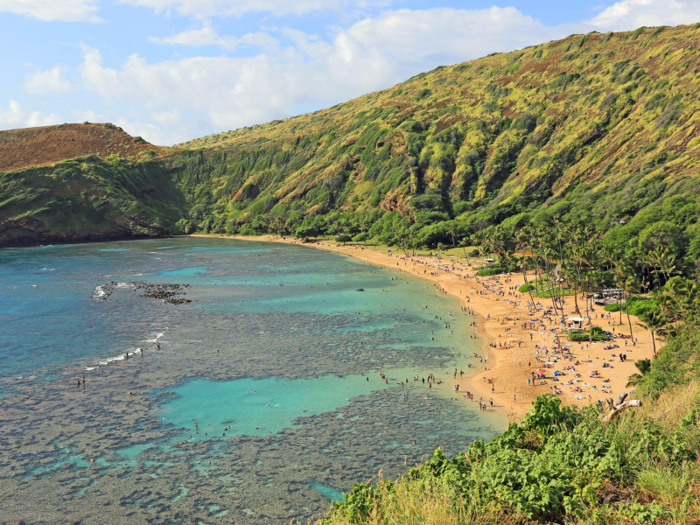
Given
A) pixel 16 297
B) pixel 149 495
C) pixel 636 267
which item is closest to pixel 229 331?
pixel 149 495

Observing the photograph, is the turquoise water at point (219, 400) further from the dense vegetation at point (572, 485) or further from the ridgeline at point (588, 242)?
the dense vegetation at point (572, 485)

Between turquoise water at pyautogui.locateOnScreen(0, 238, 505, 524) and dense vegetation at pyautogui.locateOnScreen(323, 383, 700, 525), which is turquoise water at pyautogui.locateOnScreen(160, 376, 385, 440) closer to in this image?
turquoise water at pyautogui.locateOnScreen(0, 238, 505, 524)

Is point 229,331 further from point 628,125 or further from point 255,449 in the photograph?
point 628,125

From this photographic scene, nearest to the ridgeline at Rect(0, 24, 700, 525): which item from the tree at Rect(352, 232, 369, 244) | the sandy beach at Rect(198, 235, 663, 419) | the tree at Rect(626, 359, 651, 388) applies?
the tree at Rect(626, 359, 651, 388)

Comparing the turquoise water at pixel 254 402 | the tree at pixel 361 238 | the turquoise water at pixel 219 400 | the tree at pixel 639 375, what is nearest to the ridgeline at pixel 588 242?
the tree at pixel 639 375

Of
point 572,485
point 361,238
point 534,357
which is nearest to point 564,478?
point 572,485

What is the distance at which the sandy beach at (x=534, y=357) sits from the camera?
50188 millimetres

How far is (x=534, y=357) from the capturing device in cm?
6103

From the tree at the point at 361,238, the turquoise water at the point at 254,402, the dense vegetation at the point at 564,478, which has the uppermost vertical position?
the tree at the point at 361,238

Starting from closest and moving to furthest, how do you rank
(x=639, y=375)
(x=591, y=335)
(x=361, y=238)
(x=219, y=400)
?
1. (x=639, y=375)
2. (x=219, y=400)
3. (x=591, y=335)
4. (x=361, y=238)

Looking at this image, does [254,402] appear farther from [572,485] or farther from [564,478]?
[572,485]

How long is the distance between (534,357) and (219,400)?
3826cm

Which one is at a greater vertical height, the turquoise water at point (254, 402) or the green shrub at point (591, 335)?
the green shrub at point (591, 335)

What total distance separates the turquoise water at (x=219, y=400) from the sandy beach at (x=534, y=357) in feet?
12.9
